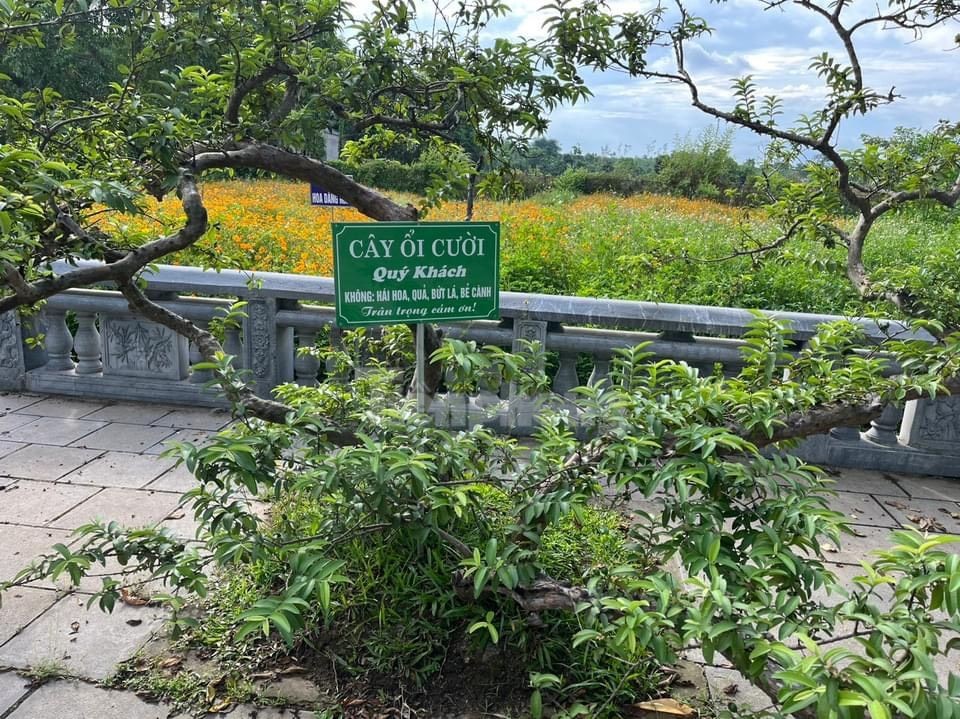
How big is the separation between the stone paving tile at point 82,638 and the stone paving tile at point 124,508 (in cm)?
70

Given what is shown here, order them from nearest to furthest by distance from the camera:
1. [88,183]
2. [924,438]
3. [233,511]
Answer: [88,183] → [233,511] → [924,438]

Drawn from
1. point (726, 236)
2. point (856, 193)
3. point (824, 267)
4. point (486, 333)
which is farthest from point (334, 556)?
point (726, 236)

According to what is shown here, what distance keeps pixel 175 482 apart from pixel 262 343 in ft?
4.30

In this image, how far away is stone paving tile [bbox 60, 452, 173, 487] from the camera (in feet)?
13.9

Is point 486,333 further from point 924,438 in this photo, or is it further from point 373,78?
point 924,438

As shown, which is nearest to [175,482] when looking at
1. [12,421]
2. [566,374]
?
[12,421]

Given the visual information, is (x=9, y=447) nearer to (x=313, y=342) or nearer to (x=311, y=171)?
(x=313, y=342)

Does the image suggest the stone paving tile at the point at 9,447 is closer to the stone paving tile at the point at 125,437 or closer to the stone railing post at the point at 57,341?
the stone paving tile at the point at 125,437

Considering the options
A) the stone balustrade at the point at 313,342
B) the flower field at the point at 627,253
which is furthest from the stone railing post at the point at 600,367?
the flower field at the point at 627,253

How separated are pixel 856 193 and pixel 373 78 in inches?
105

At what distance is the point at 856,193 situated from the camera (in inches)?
160

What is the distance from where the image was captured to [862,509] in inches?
169

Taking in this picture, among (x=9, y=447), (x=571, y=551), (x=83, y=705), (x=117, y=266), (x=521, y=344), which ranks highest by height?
(x=117, y=266)

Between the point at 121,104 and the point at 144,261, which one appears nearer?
the point at 144,261
